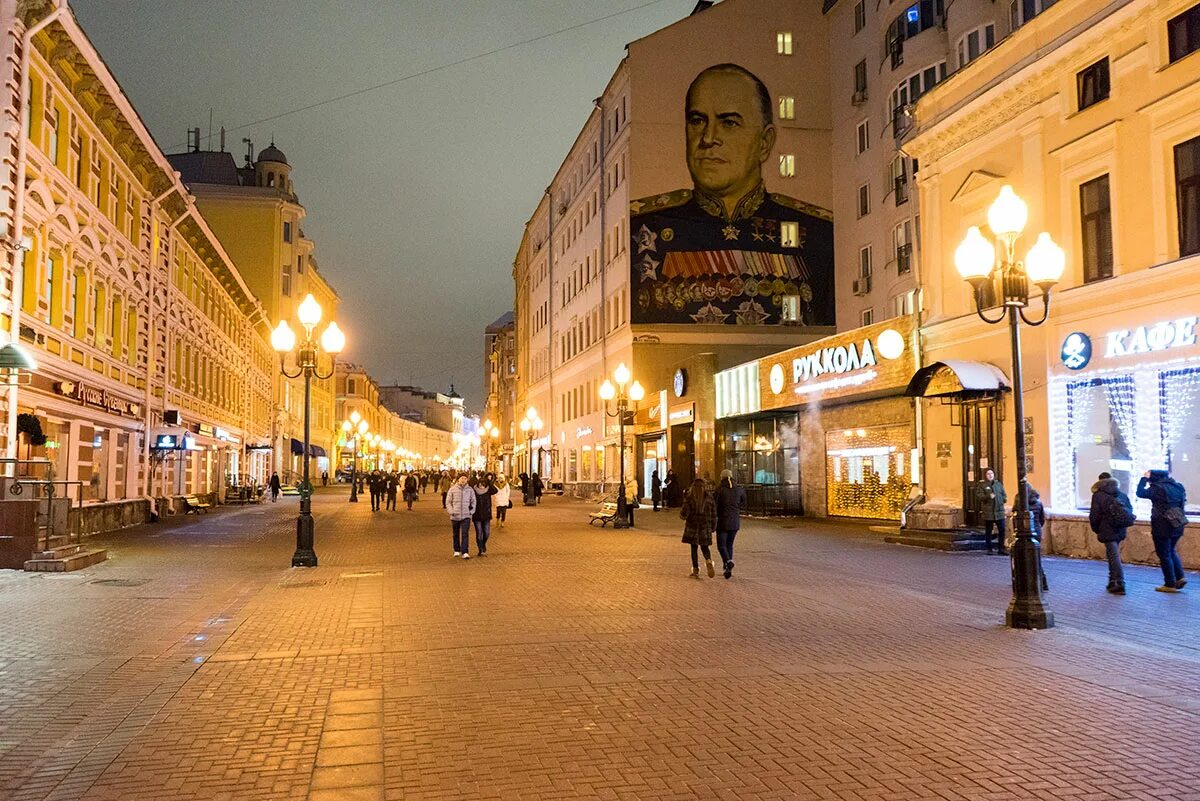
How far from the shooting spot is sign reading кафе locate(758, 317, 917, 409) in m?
24.3

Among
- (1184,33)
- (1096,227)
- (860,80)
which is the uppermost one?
(860,80)

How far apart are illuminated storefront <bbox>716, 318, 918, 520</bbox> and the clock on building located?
223cm

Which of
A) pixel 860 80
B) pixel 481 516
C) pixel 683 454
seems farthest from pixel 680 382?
pixel 481 516

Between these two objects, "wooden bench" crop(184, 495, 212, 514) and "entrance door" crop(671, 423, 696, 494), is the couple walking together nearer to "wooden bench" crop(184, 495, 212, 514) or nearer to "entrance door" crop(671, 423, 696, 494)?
Result: "entrance door" crop(671, 423, 696, 494)

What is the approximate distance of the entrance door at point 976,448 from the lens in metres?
20.8

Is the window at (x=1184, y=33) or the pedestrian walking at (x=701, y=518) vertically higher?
the window at (x=1184, y=33)

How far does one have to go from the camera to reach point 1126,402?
17.1m

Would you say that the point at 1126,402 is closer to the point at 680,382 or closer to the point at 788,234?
the point at 680,382

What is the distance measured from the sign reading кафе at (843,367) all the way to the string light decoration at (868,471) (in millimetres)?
1270

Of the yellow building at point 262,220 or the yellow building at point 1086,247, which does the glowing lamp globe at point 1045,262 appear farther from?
the yellow building at point 262,220

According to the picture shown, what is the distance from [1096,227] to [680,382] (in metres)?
21.9

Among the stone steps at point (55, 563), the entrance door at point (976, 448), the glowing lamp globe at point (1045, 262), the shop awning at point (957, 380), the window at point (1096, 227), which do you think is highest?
the window at point (1096, 227)

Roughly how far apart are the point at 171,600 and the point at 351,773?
28.0ft

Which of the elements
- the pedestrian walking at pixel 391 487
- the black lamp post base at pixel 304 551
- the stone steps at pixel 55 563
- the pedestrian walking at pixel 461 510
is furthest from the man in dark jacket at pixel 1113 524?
the pedestrian walking at pixel 391 487
